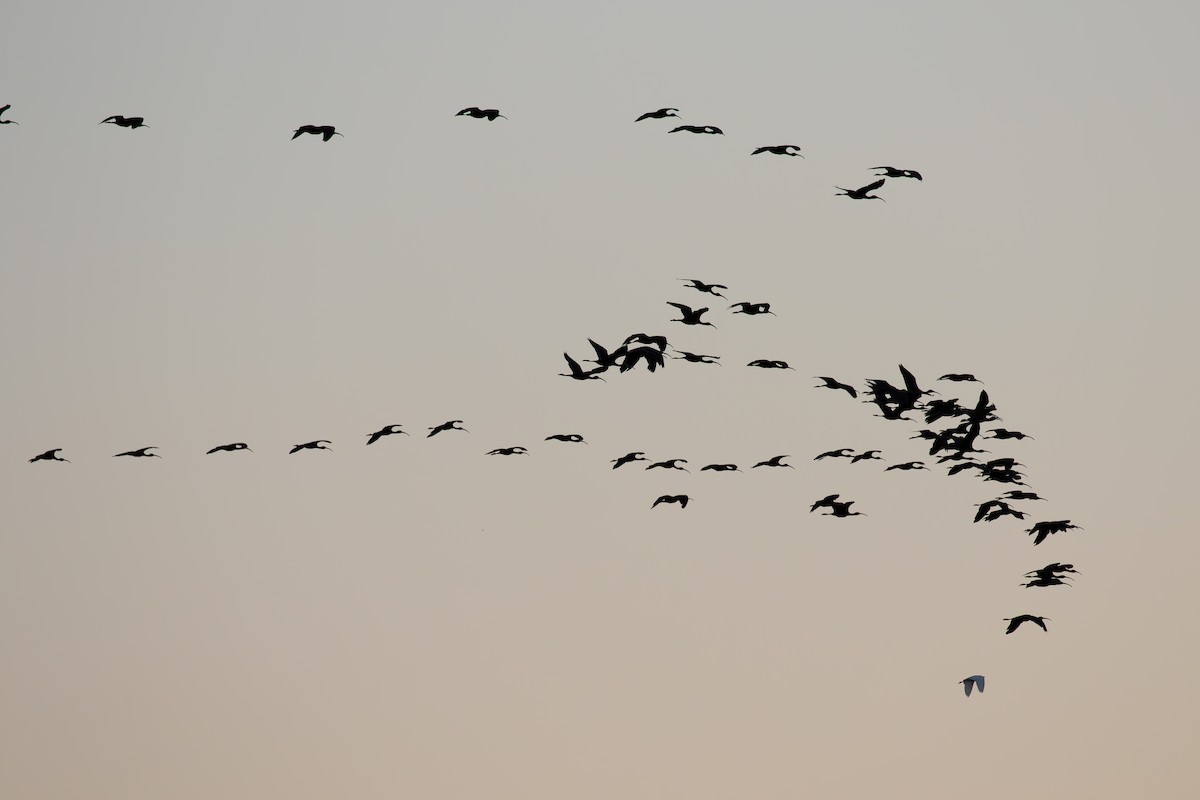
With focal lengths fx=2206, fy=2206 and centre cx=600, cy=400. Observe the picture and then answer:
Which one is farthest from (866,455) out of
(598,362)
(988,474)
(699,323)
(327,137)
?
(327,137)

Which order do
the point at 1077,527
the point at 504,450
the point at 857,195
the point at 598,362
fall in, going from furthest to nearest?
the point at 504,450, the point at 1077,527, the point at 857,195, the point at 598,362

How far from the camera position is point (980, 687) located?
300 feet

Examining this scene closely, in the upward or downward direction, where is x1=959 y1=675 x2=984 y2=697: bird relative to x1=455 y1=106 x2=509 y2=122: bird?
downward

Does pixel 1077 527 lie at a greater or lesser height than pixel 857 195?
lesser

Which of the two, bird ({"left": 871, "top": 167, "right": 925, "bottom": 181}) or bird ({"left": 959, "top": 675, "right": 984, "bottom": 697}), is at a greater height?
bird ({"left": 871, "top": 167, "right": 925, "bottom": 181})

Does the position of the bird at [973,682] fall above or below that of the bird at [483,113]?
below

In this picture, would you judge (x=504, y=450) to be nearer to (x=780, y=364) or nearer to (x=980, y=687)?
(x=780, y=364)

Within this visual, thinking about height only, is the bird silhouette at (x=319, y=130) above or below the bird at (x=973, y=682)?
above

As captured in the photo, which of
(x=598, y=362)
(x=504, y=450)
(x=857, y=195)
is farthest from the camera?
(x=504, y=450)

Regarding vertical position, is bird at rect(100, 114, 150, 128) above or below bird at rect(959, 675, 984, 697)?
above

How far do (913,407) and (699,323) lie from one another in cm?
1260

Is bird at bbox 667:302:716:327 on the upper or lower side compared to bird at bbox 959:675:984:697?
upper

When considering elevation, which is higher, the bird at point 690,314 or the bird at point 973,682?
the bird at point 690,314

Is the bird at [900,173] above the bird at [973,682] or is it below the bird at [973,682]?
above
